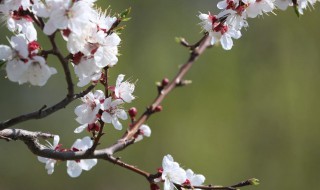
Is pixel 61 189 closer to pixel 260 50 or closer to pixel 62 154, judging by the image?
pixel 260 50

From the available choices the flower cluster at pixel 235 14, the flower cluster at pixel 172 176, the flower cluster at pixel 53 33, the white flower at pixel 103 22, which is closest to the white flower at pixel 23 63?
the flower cluster at pixel 53 33

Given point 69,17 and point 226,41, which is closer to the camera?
point 69,17

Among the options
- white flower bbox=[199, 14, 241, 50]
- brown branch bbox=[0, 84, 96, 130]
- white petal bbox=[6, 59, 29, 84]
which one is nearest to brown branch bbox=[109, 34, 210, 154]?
white flower bbox=[199, 14, 241, 50]

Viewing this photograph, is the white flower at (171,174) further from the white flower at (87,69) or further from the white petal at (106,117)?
the white flower at (87,69)

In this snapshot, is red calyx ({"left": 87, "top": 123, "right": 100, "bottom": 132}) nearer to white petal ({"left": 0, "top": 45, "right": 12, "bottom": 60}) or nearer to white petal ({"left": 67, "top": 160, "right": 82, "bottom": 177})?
white petal ({"left": 67, "top": 160, "right": 82, "bottom": 177})

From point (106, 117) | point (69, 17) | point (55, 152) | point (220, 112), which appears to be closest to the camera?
point (69, 17)

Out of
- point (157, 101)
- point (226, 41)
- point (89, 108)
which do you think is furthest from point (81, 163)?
point (226, 41)

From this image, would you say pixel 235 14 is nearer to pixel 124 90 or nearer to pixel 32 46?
pixel 124 90
